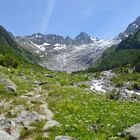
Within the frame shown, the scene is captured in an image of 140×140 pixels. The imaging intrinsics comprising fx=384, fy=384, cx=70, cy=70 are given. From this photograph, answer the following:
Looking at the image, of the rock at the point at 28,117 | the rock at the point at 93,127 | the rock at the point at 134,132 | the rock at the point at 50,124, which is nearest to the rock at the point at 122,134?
the rock at the point at 134,132

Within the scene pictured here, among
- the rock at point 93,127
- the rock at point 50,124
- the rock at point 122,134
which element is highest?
the rock at point 50,124

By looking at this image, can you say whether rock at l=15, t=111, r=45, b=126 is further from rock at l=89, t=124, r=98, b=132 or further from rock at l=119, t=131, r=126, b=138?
rock at l=119, t=131, r=126, b=138

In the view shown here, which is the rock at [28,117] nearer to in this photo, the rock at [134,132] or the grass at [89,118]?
the grass at [89,118]

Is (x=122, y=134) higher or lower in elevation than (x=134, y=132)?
lower

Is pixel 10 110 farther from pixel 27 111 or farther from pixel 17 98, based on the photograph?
pixel 17 98

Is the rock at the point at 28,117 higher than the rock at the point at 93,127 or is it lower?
higher

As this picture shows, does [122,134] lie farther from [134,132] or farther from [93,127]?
[93,127]

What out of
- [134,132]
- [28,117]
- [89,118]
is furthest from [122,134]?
[28,117]

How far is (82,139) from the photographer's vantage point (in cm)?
2156

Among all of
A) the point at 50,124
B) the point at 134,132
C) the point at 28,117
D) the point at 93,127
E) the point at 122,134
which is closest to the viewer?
the point at 134,132

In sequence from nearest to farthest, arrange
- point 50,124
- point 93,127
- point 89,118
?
point 93,127 < point 50,124 < point 89,118

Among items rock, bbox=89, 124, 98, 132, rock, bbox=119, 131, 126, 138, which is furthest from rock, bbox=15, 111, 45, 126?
rock, bbox=119, 131, 126, 138

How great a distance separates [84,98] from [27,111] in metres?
7.85

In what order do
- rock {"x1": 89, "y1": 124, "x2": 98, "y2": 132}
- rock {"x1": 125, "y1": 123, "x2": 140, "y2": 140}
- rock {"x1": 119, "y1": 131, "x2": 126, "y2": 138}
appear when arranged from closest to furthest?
rock {"x1": 125, "y1": 123, "x2": 140, "y2": 140}, rock {"x1": 119, "y1": 131, "x2": 126, "y2": 138}, rock {"x1": 89, "y1": 124, "x2": 98, "y2": 132}
